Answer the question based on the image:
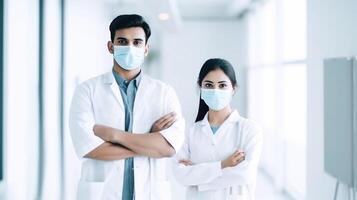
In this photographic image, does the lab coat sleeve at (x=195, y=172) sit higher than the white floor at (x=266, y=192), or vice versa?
the lab coat sleeve at (x=195, y=172)

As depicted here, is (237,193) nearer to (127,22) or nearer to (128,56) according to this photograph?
(128,56)

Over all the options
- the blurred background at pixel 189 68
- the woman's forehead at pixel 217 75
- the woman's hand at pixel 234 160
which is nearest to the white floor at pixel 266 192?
the blurred background at pixel 189 68

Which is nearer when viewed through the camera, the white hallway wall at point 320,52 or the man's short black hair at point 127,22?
the man's short black hair at point 127,22

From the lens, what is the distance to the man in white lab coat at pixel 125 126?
2.14 meters

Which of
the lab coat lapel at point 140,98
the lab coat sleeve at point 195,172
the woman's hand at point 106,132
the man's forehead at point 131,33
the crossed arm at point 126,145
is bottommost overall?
the lab coat sleeve at point 195,172

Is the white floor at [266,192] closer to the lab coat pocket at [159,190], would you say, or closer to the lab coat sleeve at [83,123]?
the lab coat pocket at [159,190]

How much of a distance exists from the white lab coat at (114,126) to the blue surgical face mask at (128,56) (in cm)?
10

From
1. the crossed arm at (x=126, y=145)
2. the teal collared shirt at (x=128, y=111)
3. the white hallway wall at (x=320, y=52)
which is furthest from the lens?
the white hallway wall at (x=320, y=52)

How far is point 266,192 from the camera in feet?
18.8

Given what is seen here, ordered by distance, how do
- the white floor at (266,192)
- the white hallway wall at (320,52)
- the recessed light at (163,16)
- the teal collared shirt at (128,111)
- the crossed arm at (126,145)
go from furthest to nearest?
the recessed light at (163,16) < the white floor at (266,192) < the white hallway wall at (320,52) < the teal collared shirt at (128,111) < the crossed arm at (126,145)

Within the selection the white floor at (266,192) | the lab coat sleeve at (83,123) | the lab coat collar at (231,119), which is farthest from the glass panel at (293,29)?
the lab coat sleeve at (83,123)

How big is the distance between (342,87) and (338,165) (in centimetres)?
50

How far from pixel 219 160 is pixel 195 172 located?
13 cm

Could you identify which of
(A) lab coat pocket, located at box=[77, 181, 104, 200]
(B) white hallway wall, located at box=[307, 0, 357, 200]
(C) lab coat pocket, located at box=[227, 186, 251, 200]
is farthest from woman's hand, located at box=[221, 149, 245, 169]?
(B) white hallway wall, located at box=[307, 0, 357, 200]
